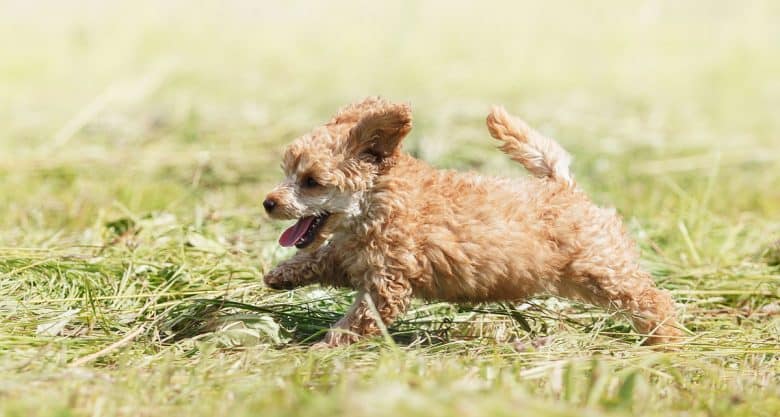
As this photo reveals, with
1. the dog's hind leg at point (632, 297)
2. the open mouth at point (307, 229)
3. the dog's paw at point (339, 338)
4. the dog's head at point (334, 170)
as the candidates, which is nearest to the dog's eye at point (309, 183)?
the dog's head at point (334, 170)

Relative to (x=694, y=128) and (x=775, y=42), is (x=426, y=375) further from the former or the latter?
(x=775, y=42)

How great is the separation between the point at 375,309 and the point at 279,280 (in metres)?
0.52

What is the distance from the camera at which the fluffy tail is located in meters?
4.88

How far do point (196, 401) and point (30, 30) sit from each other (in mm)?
9559

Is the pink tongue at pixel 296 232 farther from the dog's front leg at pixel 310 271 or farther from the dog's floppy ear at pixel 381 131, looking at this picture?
the dog's floppy ear at pixel 381 131

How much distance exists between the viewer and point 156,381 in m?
3.67

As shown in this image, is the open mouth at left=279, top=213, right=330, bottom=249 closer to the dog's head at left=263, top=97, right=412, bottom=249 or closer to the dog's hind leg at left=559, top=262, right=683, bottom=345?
the dog's head at left=263, top=97, right=412, bottom=249

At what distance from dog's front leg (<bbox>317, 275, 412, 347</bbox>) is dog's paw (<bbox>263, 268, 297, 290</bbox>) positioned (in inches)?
13.8

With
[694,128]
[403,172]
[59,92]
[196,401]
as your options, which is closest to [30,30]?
[59,92]

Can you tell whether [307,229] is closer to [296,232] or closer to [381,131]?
[296,232]

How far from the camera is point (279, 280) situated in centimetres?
463

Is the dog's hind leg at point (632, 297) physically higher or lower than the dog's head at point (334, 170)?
lower

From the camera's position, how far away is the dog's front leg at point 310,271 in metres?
4.57

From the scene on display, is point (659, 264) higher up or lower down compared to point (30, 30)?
lower down
